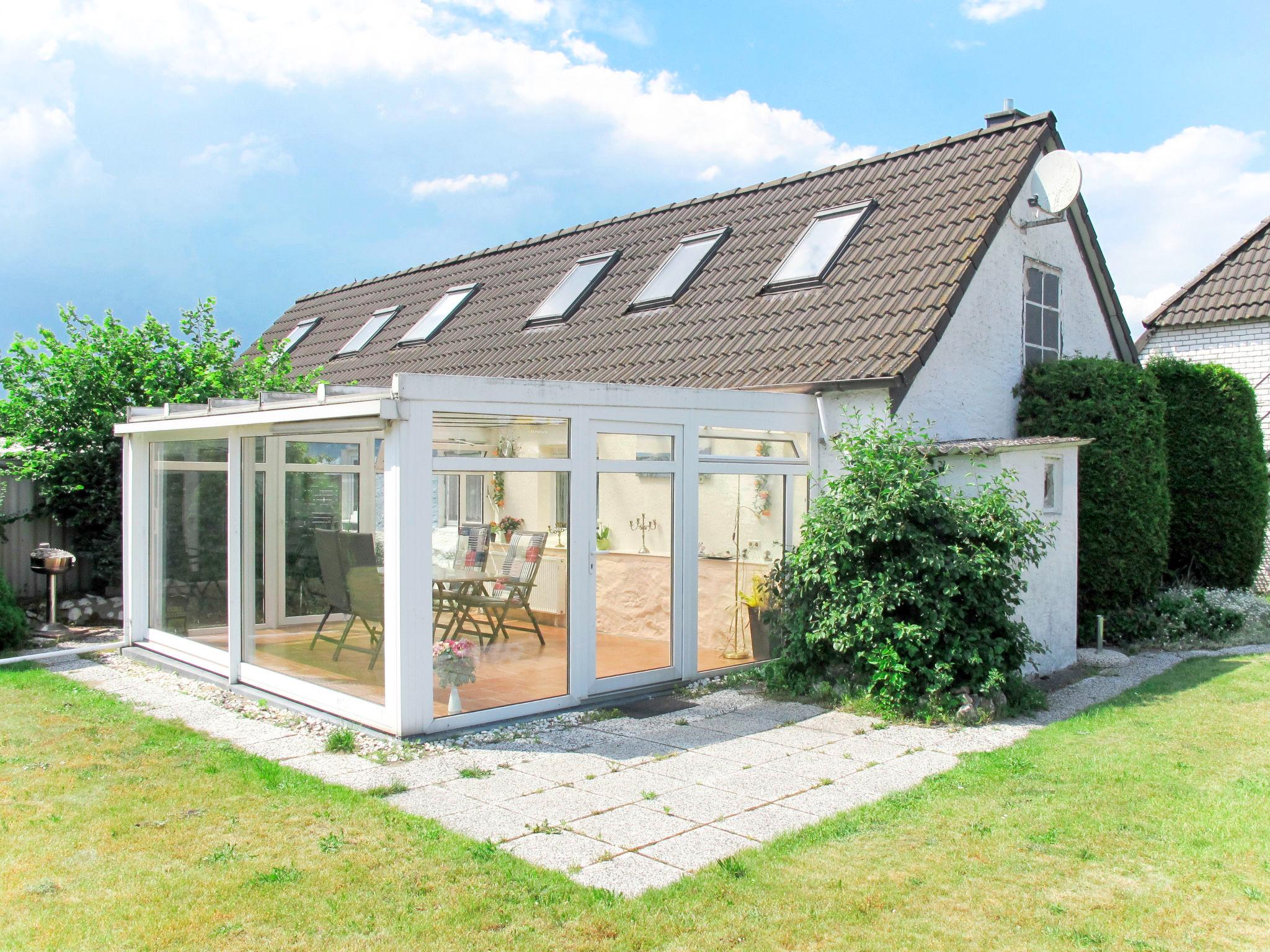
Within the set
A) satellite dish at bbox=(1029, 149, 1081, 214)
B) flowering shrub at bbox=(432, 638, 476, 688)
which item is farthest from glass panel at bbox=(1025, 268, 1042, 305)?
flowering shrub at bbox=(432, 638, 476, 688)

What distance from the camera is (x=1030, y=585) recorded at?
9367mm

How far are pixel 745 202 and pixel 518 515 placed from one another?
27.4 feet

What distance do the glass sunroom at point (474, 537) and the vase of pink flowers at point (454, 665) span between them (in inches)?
1.4

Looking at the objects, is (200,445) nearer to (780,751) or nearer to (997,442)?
(780,751)

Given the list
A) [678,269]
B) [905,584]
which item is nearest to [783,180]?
[678,269]

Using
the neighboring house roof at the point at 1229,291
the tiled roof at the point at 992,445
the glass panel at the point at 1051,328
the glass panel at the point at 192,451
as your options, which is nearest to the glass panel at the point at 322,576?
the glass panel at the point at 192,451

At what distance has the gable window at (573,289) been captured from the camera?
15.0 meters

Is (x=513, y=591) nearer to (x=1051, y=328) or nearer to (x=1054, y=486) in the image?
(x=1054, y=486)

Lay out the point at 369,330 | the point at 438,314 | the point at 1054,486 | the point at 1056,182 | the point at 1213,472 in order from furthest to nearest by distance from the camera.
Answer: the point at 369,330 < the point at 438,314 < the point at 1213,472 < the point at 1056,182 < the point at 1054,486

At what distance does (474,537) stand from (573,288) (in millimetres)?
8372

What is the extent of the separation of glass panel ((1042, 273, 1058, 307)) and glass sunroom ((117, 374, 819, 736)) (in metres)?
4.11

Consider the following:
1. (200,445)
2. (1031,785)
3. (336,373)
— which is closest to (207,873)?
(1031,785)

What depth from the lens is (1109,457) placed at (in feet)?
36.2

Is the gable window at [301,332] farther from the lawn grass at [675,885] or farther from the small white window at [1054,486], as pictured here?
the small white window at [1054,486]
